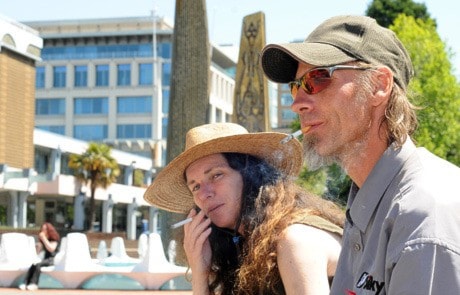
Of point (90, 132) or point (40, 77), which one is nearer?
point (90, 132)

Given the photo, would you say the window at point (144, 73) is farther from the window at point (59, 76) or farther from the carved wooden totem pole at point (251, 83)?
the carved wooden totem pole at point (251, 83)

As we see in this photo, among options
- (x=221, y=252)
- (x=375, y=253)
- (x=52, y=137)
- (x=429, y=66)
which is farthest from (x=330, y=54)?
(x=52, y=137)

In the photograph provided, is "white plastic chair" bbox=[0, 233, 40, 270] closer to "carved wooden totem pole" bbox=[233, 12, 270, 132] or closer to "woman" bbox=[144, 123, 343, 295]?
"carved wooden totem pole" bbox=[233, 12, 270, 132]

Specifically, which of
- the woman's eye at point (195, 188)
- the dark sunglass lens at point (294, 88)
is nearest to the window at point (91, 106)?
the woman's eye at point (195, 188)

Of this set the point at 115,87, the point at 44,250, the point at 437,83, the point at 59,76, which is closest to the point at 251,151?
the point at 44,250

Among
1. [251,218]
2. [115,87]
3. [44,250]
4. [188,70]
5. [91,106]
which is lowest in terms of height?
[91,106]

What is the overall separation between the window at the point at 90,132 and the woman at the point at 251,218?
86.9 m

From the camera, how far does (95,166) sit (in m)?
58.5

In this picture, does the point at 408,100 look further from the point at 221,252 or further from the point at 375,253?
the point at 221,252

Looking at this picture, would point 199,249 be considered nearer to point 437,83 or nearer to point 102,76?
point 437,83

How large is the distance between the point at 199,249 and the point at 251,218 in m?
0.27

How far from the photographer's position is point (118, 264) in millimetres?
23453

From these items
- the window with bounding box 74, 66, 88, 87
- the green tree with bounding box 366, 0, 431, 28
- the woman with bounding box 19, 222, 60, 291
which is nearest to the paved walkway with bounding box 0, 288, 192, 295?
the woman with bounding box 19, 222, 60, 291

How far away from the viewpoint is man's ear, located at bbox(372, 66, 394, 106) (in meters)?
2.01
